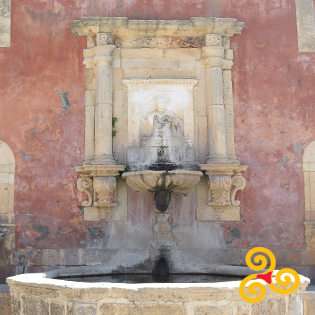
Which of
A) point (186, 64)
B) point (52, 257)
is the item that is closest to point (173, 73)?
point (186, 64)

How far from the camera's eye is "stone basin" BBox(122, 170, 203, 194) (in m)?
5.57

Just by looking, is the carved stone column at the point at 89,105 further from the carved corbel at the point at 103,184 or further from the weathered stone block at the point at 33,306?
the weathered stone block at the point at 33,306

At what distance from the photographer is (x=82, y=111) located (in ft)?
21.1

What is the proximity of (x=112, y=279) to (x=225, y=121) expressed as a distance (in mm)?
2594

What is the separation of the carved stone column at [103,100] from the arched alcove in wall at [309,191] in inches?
100

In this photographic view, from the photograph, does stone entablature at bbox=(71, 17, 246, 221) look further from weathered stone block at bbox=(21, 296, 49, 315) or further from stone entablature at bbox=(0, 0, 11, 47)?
weathered stone block at bbox=(21, 296, 49, 315)

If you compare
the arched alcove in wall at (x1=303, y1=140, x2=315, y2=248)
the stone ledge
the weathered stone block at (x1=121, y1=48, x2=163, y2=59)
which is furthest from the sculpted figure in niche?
the stone ledge

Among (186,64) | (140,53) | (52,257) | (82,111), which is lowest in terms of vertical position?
(52,257)

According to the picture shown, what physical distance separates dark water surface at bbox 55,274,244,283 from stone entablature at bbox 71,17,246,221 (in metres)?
1.05

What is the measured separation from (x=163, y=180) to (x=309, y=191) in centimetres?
206

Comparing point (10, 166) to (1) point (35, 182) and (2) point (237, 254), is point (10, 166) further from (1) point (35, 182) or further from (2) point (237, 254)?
(2) point (237, 254)

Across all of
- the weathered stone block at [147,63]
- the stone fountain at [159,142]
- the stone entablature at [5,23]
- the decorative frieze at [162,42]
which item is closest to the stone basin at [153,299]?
the stone fountain at [159,142]

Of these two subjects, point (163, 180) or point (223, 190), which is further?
point (223, 190)

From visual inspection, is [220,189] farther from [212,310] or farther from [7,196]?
[7,196]
